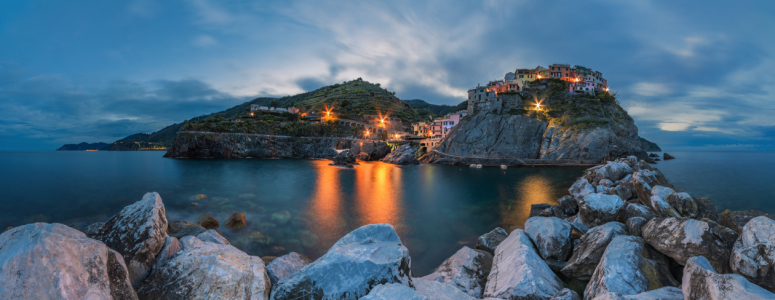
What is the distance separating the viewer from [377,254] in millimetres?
5672

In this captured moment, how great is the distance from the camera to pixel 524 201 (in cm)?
2414

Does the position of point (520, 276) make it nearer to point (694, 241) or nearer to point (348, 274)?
point (694, 241)

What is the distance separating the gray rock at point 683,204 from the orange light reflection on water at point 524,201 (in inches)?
279

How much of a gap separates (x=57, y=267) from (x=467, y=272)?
26.3ft

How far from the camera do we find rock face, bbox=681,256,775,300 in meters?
4.00

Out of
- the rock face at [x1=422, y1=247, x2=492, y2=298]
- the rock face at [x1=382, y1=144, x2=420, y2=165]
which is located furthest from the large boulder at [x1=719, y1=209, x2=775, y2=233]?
the rock face at [x1=382, y1=144, x2=420, y2=165]

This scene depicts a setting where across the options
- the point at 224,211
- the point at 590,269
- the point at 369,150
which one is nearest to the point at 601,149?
the point at 369,150

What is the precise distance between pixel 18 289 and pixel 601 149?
69.9m

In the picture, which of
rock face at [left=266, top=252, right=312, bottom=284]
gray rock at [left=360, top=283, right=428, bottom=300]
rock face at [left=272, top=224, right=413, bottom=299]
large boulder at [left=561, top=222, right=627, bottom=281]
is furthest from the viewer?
large boulder at [left=561, top=222, right=627, bottom=281]

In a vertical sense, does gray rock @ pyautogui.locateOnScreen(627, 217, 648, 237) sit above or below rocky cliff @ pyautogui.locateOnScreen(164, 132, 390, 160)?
below

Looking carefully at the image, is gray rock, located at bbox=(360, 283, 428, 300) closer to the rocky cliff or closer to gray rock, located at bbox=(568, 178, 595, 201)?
→ gray rock, located at bbox=(568, 178, 595, 201)

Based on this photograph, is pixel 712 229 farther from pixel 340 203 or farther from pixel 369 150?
pixel 369 150

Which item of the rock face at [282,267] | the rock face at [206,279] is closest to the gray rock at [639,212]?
the rock face at [282,267]

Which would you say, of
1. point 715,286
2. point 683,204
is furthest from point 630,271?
point 683,204
